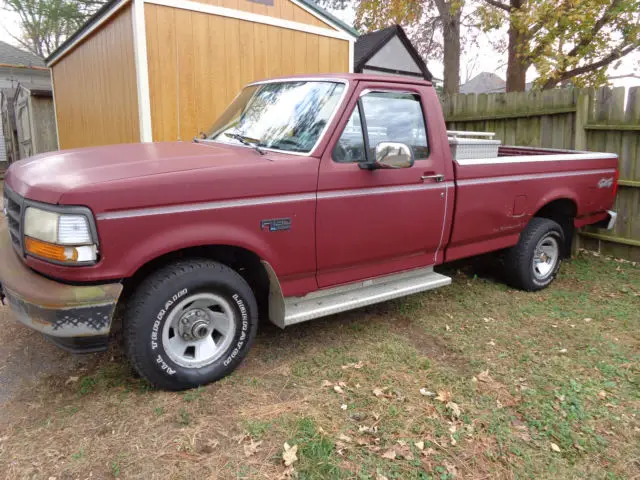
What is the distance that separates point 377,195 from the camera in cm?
382

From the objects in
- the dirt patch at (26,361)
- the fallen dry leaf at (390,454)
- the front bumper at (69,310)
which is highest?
the front bumper at (69,310)

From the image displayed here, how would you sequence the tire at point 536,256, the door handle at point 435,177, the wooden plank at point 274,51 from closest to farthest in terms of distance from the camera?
the door handle at point 435,177
the tire at point 536,256
the wooden plank at point 274,51

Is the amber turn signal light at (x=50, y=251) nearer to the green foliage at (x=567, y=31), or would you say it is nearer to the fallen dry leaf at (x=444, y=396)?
the fallen dry leaf at (x=444, y=396)

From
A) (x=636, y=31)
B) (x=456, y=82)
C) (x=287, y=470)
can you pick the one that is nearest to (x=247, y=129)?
(x=287, y=470)

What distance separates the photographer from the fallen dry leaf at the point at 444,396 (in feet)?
10.6

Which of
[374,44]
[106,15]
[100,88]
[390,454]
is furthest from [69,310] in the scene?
[374,44]

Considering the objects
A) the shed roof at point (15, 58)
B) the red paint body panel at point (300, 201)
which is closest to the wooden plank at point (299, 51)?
the red paint body panel at point (300, 201)

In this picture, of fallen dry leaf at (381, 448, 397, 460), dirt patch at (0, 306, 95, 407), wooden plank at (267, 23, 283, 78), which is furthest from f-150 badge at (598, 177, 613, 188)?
dirt patch at (0, 306, 95, 407)

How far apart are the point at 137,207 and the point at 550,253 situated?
4.58 metres

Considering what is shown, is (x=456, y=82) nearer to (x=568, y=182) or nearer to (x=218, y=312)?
(x=568, y=182)

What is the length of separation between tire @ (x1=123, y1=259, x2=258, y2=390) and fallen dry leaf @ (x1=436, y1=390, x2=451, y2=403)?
4.30ft

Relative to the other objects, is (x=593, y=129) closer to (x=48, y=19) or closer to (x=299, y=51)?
(x=299, y=51)

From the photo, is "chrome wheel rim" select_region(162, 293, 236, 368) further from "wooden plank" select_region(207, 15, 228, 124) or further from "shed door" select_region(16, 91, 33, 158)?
"shed door" select_region(16, 91, 33, 158)

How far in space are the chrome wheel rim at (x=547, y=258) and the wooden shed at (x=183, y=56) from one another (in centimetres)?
446
